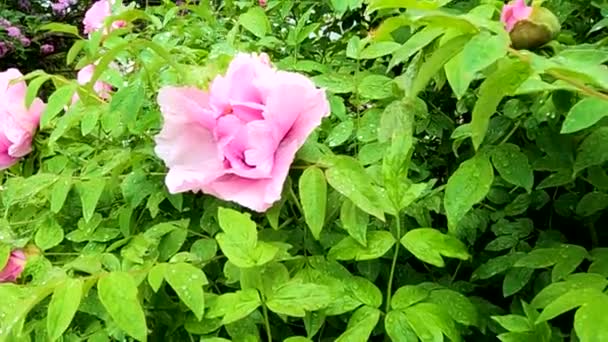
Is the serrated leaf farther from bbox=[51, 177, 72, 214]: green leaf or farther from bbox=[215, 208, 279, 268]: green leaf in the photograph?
bbox=[51, 177, 72, 214]: green leaf

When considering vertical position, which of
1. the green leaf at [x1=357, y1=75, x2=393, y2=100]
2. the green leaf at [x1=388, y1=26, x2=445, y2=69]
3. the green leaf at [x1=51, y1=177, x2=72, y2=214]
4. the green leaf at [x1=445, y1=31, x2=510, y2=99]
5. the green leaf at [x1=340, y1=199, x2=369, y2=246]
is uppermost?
the green leaf at [x1=445, y1=31, x2=510, y2=99]

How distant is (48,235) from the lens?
785 mm

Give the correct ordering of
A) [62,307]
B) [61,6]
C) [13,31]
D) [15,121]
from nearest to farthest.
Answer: [62,307] → [15,121] → [13,31] → [61,6]

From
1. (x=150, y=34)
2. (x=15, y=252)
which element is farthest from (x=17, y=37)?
(x=15, y=252)

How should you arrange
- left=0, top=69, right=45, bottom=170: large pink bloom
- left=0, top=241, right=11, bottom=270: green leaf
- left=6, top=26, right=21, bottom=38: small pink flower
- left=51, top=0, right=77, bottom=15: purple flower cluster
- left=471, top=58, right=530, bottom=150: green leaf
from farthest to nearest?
left=51, top=0, right=77, bottom=15: purple flower cluster → left=6, top=26, right=21, bottom=38: small pink flower → left=0, top=69, right=45, bottom=170: large pink bloom → left=0, top=241, right=11, bottom=270: green leaf → left=471, top=58, right=530, bottom=150: green leaf

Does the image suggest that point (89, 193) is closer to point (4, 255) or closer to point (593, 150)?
point (4, 255)

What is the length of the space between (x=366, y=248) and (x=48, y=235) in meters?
0.29

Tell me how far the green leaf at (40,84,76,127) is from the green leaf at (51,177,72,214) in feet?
0.23

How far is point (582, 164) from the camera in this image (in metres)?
0.62

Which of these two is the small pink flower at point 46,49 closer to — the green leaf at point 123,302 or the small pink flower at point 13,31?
the small pink flower at point 13,31

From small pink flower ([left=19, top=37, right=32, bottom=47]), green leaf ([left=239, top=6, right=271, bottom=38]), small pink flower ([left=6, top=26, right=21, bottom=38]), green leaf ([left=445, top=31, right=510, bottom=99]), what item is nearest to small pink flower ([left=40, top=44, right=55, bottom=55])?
small pink flower ([left=19, top=37, right=32, bottom=47])

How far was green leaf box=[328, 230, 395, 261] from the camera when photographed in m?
0.64

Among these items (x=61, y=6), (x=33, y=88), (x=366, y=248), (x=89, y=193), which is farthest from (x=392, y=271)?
(x=61, y=6)

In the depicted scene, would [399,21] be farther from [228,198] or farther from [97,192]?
[97,192]
